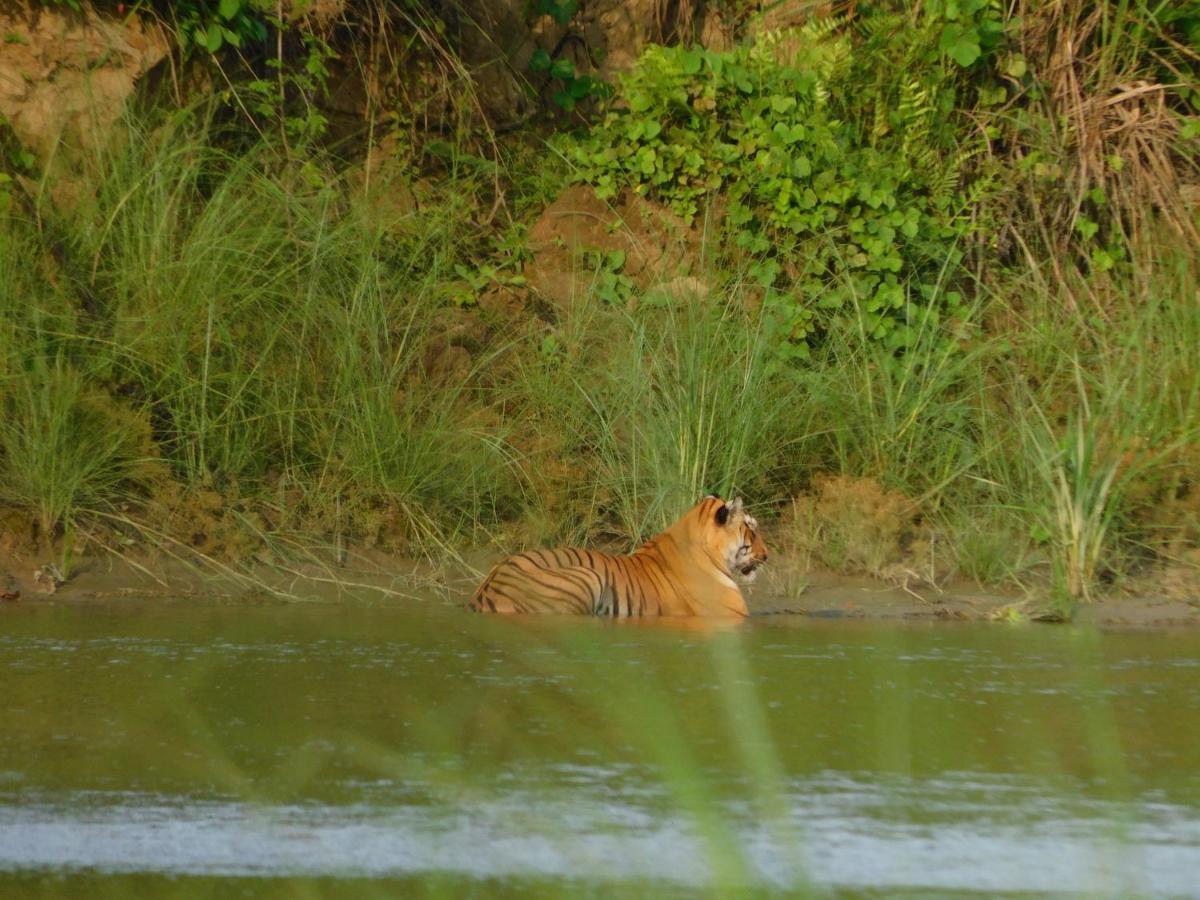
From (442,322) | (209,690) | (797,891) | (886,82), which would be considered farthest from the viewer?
(886,82)

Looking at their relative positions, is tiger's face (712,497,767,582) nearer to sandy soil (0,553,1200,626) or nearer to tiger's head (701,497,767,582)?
tiger's head (701,497,767,582)

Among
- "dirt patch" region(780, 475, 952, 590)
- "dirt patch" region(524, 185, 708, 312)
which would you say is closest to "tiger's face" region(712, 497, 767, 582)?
"dirt patch" region(780, 475, 952, 590)

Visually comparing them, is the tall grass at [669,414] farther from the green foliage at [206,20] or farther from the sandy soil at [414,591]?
the green foliage at [206,20]

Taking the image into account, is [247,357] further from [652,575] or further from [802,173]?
[802,173]

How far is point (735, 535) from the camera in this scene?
7.22 metres

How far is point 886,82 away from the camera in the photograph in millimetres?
9570

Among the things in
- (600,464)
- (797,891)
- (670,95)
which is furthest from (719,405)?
(797,891)

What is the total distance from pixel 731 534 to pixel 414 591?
1.44m

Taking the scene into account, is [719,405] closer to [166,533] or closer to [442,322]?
[442,322]

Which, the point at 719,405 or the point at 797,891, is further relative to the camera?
the point at 719,405

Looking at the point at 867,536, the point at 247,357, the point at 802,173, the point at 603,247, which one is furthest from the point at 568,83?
the point at 867,536

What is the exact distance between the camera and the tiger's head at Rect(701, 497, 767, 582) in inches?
284

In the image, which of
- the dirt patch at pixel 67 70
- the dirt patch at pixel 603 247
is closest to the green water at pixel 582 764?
the dirt patch at pixel 67 70

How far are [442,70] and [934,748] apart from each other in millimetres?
6577
